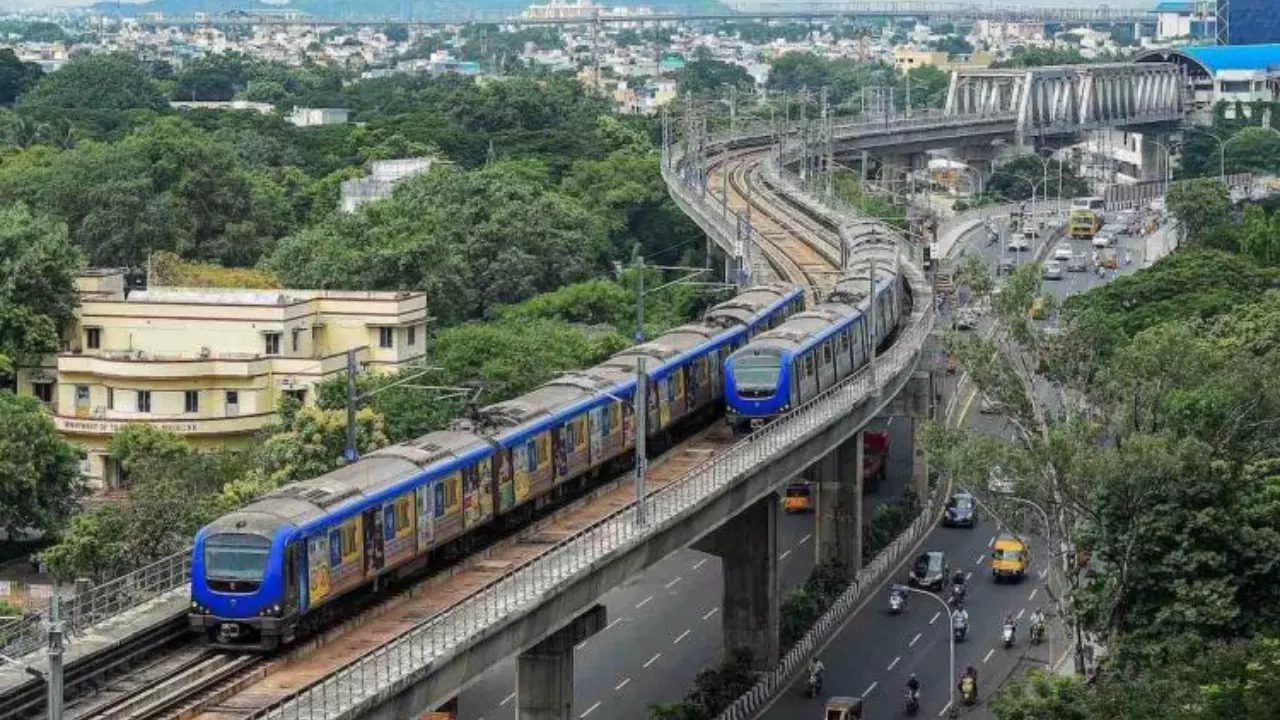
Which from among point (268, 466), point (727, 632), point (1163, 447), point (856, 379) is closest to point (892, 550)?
point (856, 379)

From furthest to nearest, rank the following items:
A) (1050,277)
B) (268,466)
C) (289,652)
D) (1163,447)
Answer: (1050,277) < (268,466) < (1163,447) < (289,652)

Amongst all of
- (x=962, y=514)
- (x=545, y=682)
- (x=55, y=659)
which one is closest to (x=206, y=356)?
(x=962, y=514)

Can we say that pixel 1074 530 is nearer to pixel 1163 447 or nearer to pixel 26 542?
pixel 1163 447

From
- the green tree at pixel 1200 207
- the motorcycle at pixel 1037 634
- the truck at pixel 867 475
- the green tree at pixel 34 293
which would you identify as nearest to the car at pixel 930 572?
the motorcycle at pixel 1037 634

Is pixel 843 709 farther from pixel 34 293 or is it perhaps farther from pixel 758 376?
pixel 34 293

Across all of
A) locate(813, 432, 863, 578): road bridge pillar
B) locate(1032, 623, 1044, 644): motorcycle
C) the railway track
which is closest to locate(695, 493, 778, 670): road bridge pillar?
locate(1032, 623, 1044, 644): motorcycle

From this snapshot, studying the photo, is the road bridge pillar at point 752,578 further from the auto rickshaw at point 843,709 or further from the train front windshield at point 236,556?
the train front windshield at point 236,556
